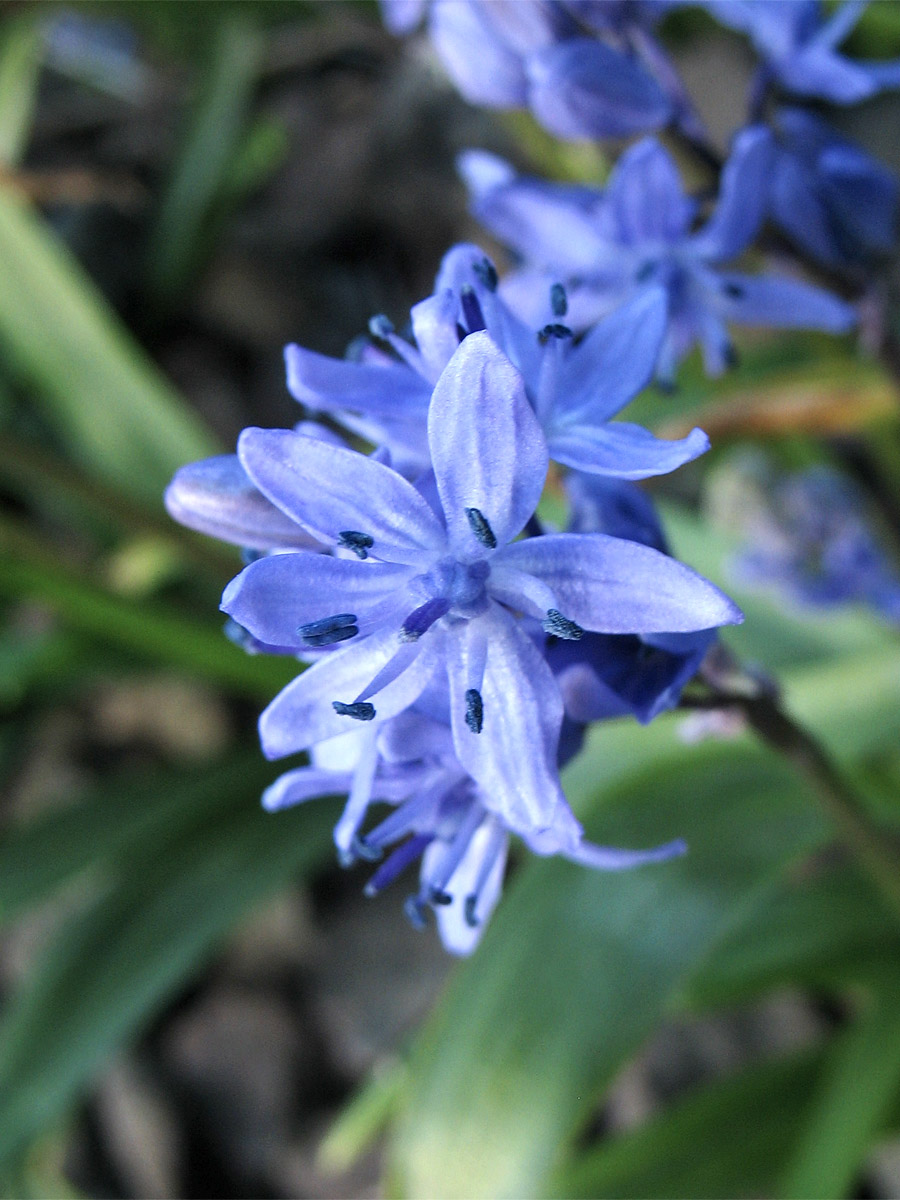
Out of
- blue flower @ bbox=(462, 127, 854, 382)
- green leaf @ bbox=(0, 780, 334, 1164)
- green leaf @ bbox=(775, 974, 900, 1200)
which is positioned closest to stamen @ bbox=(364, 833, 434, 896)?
blue flower @ bbox=(462, 127, 854, 382)

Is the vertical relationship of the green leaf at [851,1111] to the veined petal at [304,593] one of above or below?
below

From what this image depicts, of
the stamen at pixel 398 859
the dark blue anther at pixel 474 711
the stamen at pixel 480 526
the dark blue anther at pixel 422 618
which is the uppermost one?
the stamen at pixel 480 526

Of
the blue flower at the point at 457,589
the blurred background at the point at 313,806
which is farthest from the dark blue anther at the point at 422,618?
the blurred background at the point at 313,806

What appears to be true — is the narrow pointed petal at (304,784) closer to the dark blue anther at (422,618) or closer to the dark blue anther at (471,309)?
the dark blue anther at (422,618)

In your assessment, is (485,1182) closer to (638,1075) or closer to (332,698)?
(332,698)

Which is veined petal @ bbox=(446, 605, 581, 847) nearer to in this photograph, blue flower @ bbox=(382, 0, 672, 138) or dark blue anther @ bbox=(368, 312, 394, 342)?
dark blue anther @ bbox=(368, 312, 394, 342)

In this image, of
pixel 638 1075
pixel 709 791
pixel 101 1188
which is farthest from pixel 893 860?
pixel 101 1188

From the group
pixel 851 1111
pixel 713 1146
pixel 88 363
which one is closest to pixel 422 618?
pixel 851 1111
